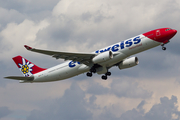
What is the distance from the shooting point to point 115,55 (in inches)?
1953

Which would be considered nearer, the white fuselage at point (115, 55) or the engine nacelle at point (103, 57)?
the engine nacelle at point (103, 57)

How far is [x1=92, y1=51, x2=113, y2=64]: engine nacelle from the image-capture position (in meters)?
48.8

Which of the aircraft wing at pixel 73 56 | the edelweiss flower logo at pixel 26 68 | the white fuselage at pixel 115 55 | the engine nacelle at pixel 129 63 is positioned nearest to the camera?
the aircraft wing at pixel 73 56

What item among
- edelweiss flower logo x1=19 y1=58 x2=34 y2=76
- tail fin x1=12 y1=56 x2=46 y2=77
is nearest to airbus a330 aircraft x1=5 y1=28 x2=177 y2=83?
tail fin x1=12 y1=56 x2=46 y2=77

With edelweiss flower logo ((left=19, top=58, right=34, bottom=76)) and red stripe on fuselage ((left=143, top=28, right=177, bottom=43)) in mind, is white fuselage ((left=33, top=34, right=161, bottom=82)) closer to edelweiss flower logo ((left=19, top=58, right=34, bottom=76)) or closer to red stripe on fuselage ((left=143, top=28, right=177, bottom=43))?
red stripe on fuselage ((left=143, top=28, right=177, bottom=43))

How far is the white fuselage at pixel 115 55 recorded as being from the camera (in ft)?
161

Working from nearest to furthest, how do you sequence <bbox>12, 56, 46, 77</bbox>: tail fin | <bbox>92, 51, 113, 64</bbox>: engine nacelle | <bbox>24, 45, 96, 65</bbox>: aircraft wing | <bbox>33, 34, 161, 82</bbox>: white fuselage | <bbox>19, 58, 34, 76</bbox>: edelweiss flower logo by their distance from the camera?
<bbox>24, 45, 96, 65</bbox>: aircraft wing → <bbox>92, 51, 113, 64</bbox>: engine nacelle → <bbox>33, 34, 161, 82</bbox>: white fuselage → <bbox>12, 56, 46, 77</bbox>: tail fin → <bbox>19, 58, 34, 76</bbox>: edelweiss flower logo

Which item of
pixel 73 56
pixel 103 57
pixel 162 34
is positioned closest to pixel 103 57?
pixel 103 57

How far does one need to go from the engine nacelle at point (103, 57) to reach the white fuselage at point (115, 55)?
109 centimetres

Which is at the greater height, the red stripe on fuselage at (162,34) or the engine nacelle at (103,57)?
the red stripe on fuselage at (162,34)

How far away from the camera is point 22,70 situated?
6194 cm

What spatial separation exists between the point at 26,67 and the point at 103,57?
19293 millimetres

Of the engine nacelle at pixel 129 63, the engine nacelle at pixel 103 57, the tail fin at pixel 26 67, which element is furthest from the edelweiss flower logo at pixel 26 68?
the engine nacelle at pixel 129 63

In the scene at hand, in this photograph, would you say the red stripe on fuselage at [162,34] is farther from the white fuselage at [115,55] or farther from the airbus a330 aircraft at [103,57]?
the white fuselage at [115,55]
